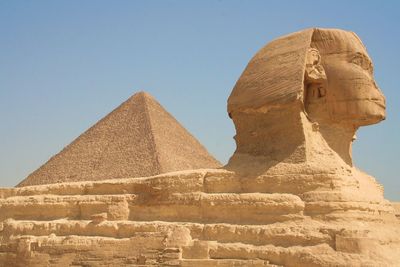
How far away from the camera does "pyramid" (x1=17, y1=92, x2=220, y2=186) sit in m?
18.2

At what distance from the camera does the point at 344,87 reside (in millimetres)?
9297

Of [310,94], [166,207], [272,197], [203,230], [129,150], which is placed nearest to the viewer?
[272,197]

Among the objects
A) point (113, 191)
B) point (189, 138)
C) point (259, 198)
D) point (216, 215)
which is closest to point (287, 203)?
point (259, 198)

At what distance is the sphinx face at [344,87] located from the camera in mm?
9258

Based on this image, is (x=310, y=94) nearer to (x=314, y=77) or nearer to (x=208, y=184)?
(x=314, y=77)

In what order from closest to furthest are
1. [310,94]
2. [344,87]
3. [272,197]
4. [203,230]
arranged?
[272,197] < [203,230] < [344,87] < [310,94]

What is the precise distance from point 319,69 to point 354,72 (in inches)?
21.9

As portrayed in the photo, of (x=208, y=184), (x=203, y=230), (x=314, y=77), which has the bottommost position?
(x=203, y=230)

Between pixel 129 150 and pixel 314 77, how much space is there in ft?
34.4

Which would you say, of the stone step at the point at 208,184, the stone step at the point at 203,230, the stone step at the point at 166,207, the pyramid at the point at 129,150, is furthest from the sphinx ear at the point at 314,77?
the pyramid at the point at 129,150

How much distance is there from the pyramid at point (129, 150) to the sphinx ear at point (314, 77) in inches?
333

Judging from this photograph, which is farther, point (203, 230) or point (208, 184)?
point (208, 184)

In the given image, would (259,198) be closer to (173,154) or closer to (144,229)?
(144,229)

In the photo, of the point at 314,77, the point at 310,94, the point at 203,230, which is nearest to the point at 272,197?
the point at 203,230
